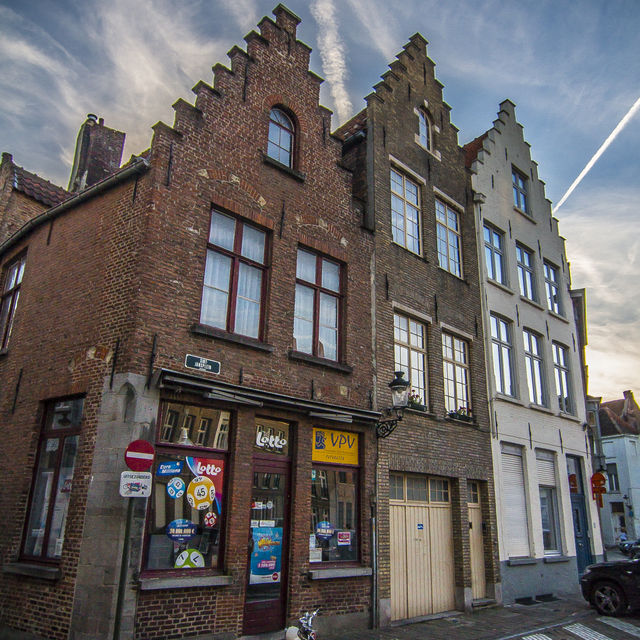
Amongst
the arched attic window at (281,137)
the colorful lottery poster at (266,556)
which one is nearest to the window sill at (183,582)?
the colorful lottery poster at (266,556)

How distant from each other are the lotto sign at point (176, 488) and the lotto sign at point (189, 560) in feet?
2.58

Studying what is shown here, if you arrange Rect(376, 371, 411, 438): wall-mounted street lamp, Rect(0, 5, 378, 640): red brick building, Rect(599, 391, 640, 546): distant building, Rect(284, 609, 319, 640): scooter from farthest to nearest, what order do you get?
1. Rect(599, 391, 640, 546): distant building
2. Rect(376, 371, 411, 438): wall-mounted street lamp
3. Rect(0, 5, 378, 640): red brick building
4. Rect(284, 609, 319, 640): scooter

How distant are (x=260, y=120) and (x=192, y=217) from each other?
282 centimetres

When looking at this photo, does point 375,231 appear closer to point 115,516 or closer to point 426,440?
point 426,440

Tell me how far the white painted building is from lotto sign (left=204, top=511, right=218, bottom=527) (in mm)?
8140

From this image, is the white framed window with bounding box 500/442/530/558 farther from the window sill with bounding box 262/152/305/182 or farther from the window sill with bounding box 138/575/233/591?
the window sill with bounding box 262/152/305/182

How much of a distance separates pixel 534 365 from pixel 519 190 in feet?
19.6

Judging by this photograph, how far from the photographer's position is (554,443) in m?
16.7

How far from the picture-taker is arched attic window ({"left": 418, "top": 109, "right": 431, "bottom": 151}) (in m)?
15.3

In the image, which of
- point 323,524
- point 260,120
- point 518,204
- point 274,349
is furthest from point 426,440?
point 518,204

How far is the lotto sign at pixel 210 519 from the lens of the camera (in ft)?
27.6

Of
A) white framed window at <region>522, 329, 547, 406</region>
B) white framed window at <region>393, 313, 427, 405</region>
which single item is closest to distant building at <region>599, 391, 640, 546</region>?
Answer: white framed window at <region>522, 329, 547, 406</region>

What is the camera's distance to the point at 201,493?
332 inches

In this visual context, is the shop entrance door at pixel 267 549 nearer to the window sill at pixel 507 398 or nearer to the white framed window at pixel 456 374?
the white framed window at pixel 456 374
